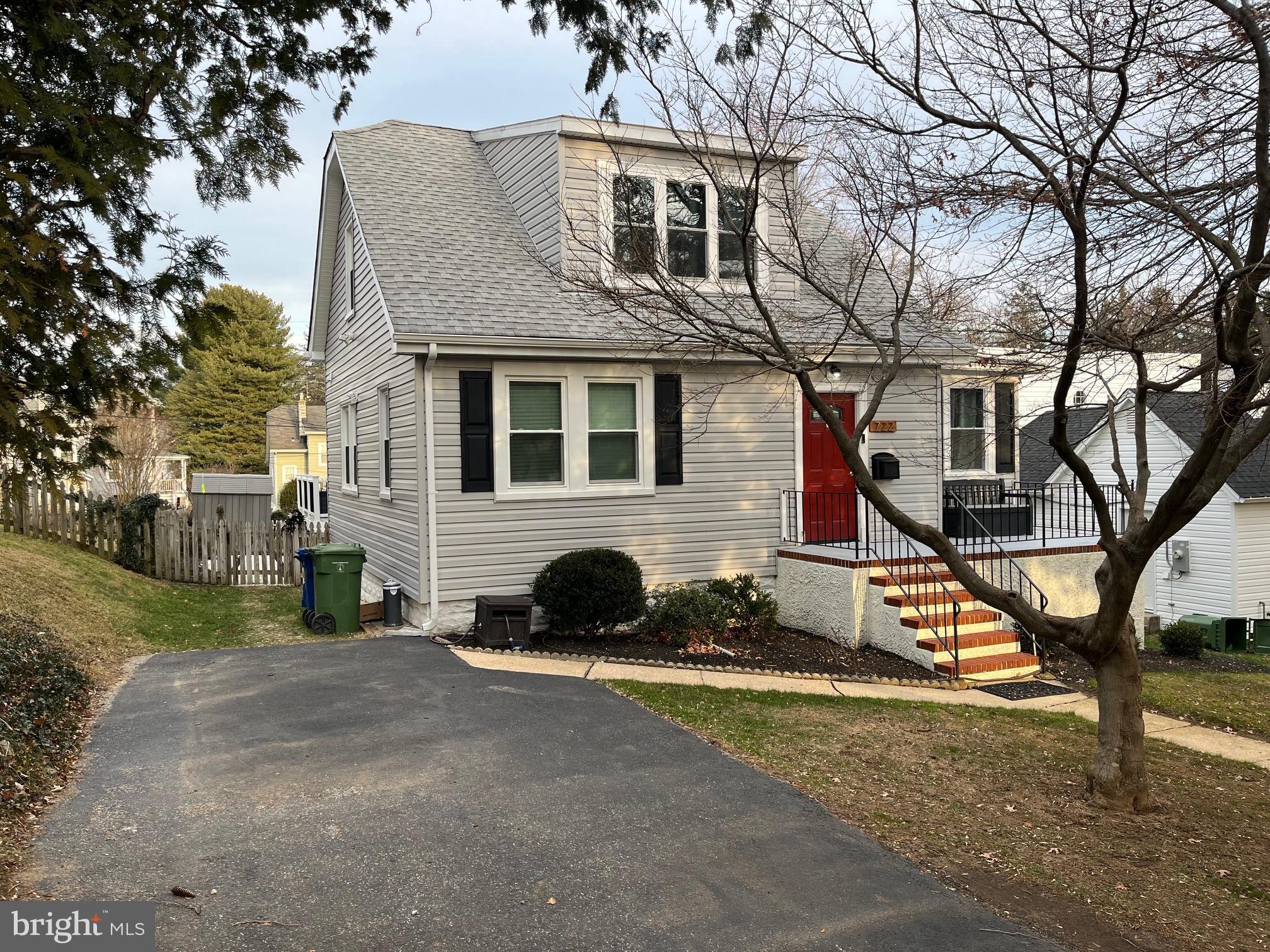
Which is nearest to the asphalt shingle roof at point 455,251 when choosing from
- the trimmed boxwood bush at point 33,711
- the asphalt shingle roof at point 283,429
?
the trimmed boxwood bush at point 33,711

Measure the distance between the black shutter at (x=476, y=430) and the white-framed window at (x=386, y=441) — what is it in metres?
1.80

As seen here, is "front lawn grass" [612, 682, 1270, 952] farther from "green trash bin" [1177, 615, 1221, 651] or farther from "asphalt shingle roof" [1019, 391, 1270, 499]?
"green trash bin" [1177, 615, 1221, 651]

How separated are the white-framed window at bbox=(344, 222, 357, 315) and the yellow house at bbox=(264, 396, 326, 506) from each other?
66.7 ft

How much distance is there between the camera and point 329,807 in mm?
5516

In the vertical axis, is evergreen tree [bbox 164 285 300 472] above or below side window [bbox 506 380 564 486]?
above

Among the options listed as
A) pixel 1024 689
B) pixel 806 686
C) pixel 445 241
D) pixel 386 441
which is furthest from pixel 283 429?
pixel 1024 689

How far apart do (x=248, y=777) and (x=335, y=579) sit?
5.57 metres

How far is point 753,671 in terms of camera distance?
1002 centimetres

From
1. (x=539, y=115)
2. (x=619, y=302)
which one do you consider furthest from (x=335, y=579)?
(x=539, y=115)

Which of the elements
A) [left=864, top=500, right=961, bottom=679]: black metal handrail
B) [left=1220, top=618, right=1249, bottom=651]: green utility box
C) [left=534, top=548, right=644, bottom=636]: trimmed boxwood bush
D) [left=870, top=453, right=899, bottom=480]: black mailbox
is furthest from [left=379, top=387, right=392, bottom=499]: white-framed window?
[left=1220, top=618, right=1249, bottom=651]: green utility box

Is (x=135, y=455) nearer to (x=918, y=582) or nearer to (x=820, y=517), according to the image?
(x=820, y=517)

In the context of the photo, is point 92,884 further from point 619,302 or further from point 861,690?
point 861,690

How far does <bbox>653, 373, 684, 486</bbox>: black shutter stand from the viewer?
12.1 metres

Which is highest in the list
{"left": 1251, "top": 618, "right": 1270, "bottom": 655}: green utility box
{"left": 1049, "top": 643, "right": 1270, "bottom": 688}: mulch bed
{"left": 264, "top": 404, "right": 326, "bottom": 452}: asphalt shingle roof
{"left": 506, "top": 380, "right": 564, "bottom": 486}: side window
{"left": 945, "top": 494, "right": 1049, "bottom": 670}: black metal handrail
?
{"left": 264, "top": 404, "right": 326, "bottom": 452}: asphalt shingle roof
